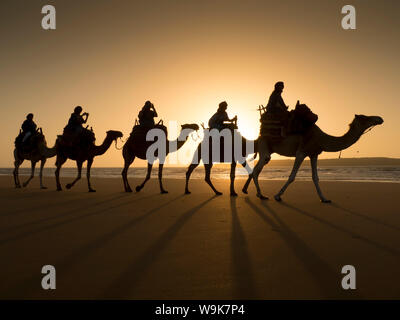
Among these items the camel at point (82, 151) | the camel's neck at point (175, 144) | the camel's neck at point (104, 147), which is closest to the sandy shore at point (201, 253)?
the camel's neck at point (175, 144)

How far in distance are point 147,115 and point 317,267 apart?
10.5m

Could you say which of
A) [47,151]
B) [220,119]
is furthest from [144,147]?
[47,151]

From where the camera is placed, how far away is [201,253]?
4.54 metres

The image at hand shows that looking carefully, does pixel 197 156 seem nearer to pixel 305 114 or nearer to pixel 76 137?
pixel 305 114

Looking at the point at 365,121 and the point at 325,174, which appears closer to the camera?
the point at 365,121

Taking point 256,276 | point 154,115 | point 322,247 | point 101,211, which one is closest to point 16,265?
point 256,276

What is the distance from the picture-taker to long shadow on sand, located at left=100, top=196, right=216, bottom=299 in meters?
3.29

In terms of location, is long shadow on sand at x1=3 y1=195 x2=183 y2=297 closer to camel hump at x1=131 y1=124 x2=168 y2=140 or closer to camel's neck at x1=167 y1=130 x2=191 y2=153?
camel's neck at x1=167 y1=130 x2=191 y2=153

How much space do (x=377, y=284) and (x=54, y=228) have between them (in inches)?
185

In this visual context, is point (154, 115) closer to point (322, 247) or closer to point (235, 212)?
point (235, 212)

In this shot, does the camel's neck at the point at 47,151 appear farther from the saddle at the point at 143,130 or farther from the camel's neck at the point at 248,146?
the camel's neck at the point at 248,146

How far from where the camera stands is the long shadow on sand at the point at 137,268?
3291 mm

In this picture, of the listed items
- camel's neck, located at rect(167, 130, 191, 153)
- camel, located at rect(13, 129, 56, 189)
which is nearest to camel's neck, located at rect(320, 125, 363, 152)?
camel's neck, located at rect(167, 130, 191, 153)
